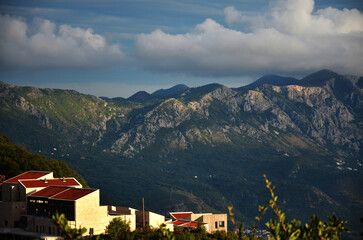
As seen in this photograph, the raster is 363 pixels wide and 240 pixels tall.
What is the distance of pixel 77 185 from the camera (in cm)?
14075

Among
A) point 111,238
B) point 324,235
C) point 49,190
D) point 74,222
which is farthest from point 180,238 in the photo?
point 324,235

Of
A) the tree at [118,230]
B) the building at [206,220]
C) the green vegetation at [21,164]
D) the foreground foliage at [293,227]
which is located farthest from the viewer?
the green vegetation at [21,164]

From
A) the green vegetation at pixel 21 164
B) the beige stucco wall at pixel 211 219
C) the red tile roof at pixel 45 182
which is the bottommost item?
the beige stucco wall at pixel 211 219

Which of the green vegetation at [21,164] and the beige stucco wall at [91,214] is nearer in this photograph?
the beige stucco wall at [91,214]

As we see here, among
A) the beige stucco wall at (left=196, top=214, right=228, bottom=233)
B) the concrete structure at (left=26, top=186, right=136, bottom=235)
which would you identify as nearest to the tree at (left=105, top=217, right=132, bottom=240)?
the concrete structure at (left=26, top=186, right=136, bottom=235)

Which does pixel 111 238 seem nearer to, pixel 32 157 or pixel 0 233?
pixel 0 233

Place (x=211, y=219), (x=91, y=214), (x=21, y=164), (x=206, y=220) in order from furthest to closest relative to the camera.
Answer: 1. (x=21, y=164)
2. (x=211, y=219)
3. (x=206, y=220)
4. (x=91, y=214)

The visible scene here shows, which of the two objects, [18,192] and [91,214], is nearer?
[91,214]

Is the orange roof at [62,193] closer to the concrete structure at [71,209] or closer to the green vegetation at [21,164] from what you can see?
the concrete structure at [71,209]

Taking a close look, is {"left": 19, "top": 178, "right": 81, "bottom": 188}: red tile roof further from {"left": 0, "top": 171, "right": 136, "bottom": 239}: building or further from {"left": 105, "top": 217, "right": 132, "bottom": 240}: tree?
{"left": 105, "top": 217, "right": 132, "bottom": 240}: tree

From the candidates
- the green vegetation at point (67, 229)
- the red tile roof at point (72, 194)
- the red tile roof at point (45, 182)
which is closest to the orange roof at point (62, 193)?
the red tile roof at point (72, 194)

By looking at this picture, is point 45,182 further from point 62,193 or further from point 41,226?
point 41,226

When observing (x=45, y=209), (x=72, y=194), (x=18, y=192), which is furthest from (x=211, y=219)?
(x=18, y=192)

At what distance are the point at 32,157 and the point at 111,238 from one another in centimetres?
8319
